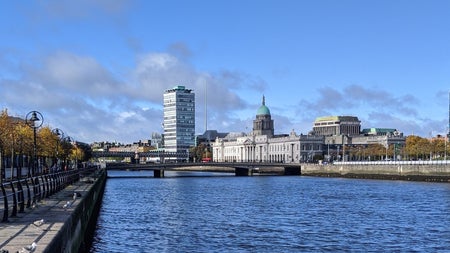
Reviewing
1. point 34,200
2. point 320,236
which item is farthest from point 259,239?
point 34,200

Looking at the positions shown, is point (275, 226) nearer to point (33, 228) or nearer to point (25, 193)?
point (25, 193)

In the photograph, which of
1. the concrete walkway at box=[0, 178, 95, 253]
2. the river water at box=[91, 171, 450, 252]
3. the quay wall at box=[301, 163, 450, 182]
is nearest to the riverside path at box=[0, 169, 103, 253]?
the concrete walkway at box=[0, 178, 95, 253]

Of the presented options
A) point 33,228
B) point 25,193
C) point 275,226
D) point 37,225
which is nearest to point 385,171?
point 275,226

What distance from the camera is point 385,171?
466 ft

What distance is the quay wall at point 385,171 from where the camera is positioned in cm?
12053

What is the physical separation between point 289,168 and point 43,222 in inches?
6704

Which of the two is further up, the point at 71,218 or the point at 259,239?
the point at 71,218

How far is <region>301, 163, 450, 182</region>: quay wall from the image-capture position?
395ft

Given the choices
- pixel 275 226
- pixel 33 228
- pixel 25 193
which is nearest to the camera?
pixel 33 228

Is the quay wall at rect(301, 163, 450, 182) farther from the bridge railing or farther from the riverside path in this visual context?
the riverside path

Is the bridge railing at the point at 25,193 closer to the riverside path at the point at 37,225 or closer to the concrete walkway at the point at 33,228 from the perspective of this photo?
the riverside path at the point at 37,225

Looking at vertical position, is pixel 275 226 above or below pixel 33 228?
below

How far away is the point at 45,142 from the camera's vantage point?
285ft

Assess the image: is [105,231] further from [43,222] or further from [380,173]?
[380,173]
